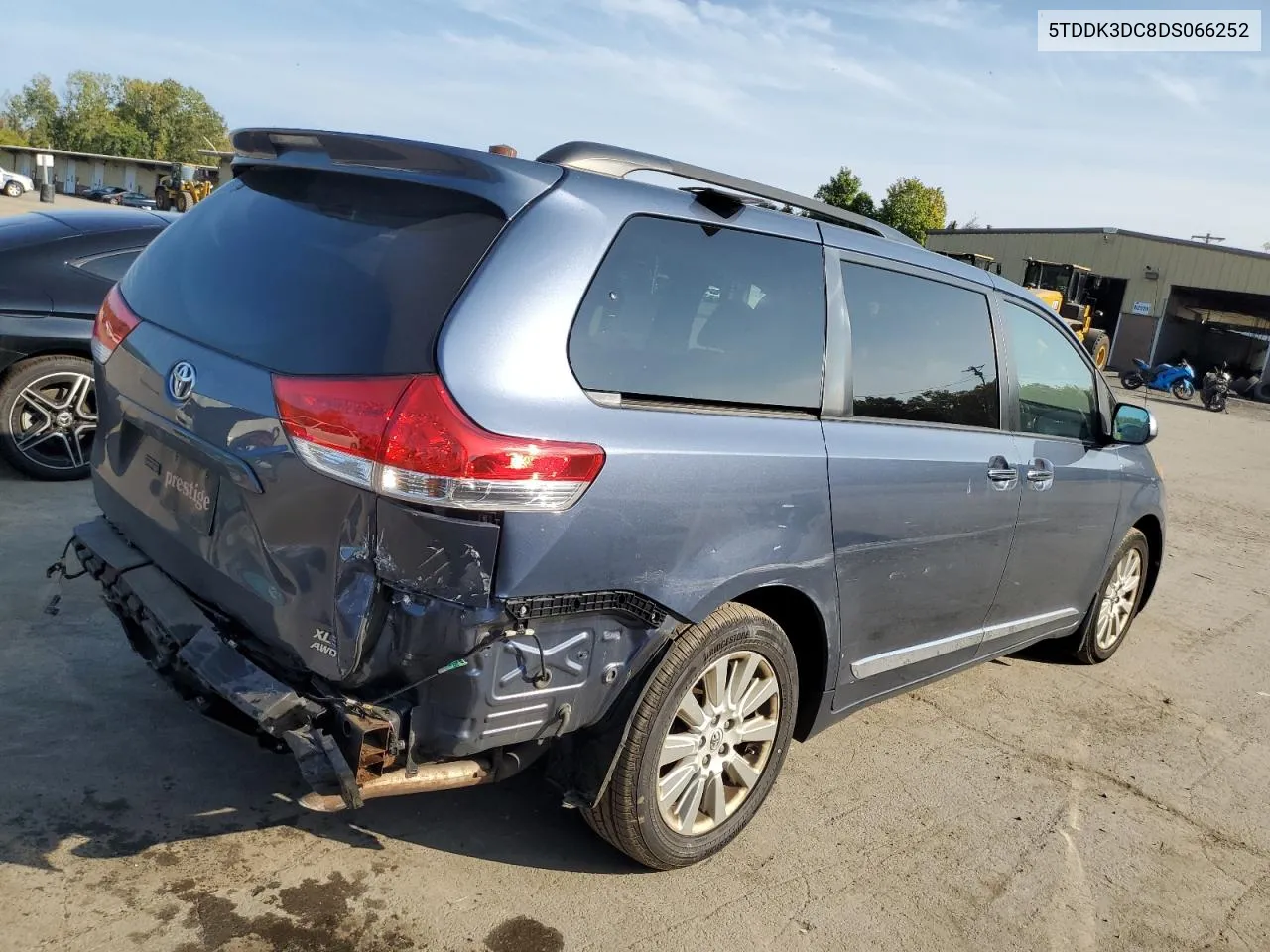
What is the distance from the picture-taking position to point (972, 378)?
3883 mm

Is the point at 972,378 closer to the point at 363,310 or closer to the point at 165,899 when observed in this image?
the point at 363,310

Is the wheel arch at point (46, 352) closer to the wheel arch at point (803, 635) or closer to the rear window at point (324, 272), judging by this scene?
the rear window at point (324, 272)

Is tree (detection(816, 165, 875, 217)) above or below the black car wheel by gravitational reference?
above

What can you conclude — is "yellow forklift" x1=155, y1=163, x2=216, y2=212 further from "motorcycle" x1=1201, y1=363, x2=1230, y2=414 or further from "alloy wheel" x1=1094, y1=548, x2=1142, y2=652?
"alloy wheel" x1=1094, y1=548, x2=1142, y2=652

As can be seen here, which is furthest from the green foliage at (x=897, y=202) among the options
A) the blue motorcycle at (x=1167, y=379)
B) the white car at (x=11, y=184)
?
the white car at (x=11, y=184)

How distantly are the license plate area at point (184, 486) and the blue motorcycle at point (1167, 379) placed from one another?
33.3 metres

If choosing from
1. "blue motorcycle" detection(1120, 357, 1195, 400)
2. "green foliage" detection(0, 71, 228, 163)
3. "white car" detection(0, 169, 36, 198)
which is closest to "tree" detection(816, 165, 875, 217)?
"blue motorcycle" detection(1120, 357, 1195, 400)

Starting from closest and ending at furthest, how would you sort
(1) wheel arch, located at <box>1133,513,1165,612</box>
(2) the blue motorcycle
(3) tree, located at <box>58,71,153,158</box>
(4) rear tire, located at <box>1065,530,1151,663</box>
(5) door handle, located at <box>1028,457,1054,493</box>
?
(5) door handle, located at <box>1028,457,1054,493</box>, (4) rear tire, located at <box>1065,530,1151,663</box>, (1) wheel arch, located at <box>1133,513,1165,612</box>, (2) the blue motorcycle, (3) tree, located at <box>58,71,153,158</box>

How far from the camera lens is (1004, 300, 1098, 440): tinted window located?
421 centimetres

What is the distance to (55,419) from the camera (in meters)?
5.68

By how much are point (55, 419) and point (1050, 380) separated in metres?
5.24

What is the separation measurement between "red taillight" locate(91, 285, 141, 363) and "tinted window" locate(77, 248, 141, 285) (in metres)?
2.86

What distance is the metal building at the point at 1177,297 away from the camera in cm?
3959

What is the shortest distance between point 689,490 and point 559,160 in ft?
3.08
